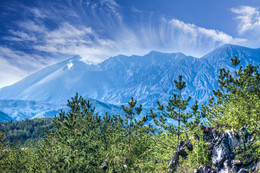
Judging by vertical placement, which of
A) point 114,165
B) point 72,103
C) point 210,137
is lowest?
point 114,165

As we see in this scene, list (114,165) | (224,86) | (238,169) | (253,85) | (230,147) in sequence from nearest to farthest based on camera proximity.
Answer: (238,169) → (230,147) → (114,165) → (253,85) → (224,86)

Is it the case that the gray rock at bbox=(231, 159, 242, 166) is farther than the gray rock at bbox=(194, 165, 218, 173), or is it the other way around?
the gray rock at bbox=(194, 165, 218, 173)

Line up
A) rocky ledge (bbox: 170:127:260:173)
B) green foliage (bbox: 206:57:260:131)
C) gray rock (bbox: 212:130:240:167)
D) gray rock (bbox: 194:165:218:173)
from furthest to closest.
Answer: green foliage (bbox: 206:57:260:131), gray rock (bbox: 212:130:240:167), gray rock (bbox: 194:165:218:173), rocky ledge (bbox: 170:127:260:173)

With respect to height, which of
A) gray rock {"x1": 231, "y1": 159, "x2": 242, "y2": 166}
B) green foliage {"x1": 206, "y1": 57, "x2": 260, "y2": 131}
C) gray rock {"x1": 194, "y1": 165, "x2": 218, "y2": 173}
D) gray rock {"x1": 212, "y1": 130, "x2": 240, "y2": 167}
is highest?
green foliage {"x1": 206, "y1": 57, "x2": 260, "y2": 131}

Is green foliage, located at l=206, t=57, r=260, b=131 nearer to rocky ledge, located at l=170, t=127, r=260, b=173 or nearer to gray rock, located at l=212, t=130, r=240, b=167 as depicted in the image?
rocky ledge, located at l=170, t=127, r=260, b=173

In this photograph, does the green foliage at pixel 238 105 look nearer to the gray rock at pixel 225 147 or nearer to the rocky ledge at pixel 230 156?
the rocky ledge at pixel 230 156

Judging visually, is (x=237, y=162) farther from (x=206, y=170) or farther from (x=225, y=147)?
(x=206, y=170)

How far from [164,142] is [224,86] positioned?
14529 millimetres

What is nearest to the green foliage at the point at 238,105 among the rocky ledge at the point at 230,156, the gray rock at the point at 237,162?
the rocky ledge at the point at 230,156

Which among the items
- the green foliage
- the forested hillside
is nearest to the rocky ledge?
the forested hillside

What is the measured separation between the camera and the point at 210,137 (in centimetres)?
1673

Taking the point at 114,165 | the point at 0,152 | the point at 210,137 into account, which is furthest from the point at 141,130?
the point at 0,152

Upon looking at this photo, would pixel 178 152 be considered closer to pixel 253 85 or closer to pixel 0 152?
pixel 253 85

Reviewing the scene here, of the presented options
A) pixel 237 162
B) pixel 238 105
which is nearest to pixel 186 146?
pixel 237 162
